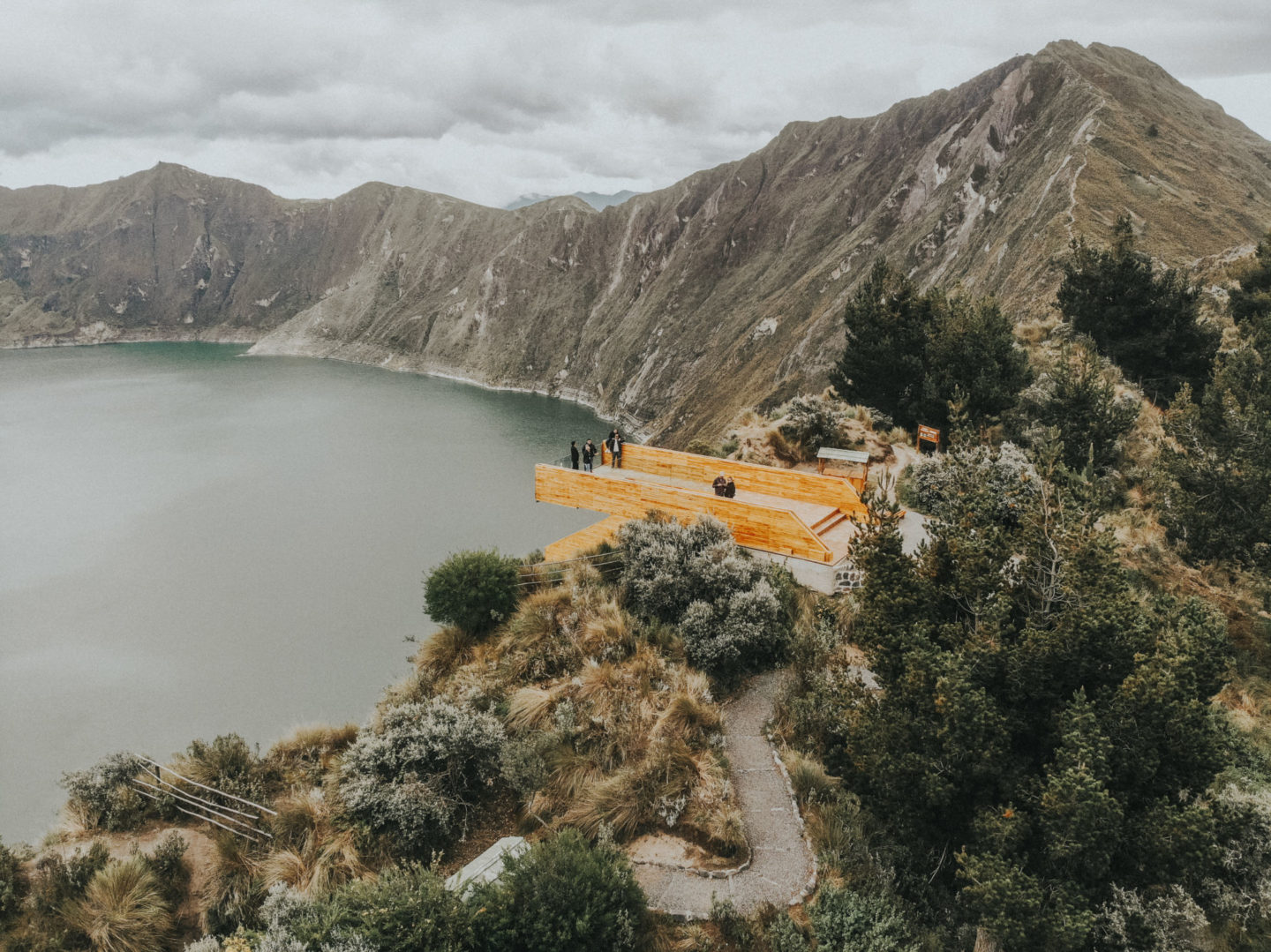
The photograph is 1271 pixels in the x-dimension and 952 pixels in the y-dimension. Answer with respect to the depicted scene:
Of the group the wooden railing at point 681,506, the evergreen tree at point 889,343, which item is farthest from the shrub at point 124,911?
the evergreen tree at point 889,343

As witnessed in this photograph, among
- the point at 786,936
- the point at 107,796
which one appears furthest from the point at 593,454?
the point at 786,936

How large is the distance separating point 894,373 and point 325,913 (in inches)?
757

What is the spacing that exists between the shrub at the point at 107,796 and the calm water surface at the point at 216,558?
752 centimetres

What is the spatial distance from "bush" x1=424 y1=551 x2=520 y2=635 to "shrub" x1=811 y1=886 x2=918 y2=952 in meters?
8.05

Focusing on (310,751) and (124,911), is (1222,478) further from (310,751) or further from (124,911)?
(124,911)

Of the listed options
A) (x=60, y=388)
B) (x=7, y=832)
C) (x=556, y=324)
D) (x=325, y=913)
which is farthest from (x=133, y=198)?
(x=325, y=913)

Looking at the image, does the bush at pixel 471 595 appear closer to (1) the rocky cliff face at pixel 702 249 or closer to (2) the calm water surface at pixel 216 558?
(2) the calm water surface at pixel 216 558

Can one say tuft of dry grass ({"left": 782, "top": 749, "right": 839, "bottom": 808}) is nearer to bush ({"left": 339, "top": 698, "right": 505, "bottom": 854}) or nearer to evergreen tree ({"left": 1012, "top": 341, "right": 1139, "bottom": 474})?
bush ({"left": 339, "top": 698, "right": 505, "bottom": 854})

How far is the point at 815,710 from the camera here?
918 cm

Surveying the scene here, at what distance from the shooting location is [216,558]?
32188 mm

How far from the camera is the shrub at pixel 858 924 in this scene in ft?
18.8

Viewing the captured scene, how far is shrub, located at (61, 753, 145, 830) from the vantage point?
9.90 meters

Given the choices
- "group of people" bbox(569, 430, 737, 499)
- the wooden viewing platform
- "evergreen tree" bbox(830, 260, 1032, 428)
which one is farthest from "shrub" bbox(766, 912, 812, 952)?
"evergreen tree" bbox(830, 260, 1032, 428)

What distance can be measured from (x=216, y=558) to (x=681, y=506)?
89.2 ft
